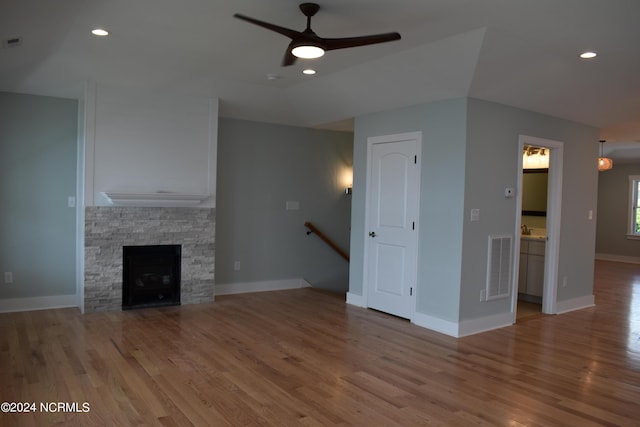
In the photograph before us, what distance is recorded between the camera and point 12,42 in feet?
13.0

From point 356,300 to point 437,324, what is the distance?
1328 millimetres

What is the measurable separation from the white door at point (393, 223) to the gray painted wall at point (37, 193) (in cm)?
363

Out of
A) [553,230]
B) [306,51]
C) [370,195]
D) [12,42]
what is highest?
[12,42]

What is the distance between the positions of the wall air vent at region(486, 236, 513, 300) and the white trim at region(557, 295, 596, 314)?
4.04ft

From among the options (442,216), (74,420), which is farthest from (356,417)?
(442,216)

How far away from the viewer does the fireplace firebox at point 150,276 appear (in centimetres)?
562

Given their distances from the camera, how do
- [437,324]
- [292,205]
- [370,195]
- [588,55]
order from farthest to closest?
[292,205] < [370,195] < [437,324] < [588,55]

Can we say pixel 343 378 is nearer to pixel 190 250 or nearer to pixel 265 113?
pixel 190 250

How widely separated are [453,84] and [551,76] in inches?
39.1

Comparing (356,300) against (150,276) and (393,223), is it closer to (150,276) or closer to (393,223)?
(393,223)

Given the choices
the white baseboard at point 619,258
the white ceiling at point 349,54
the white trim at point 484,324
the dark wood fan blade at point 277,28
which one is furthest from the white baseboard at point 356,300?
the white baseboard at point 619,258

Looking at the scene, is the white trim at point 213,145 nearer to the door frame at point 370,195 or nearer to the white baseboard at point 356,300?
the door frame at point 370,195

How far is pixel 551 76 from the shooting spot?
4715 millimetres

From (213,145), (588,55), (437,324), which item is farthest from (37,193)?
(588,55)
